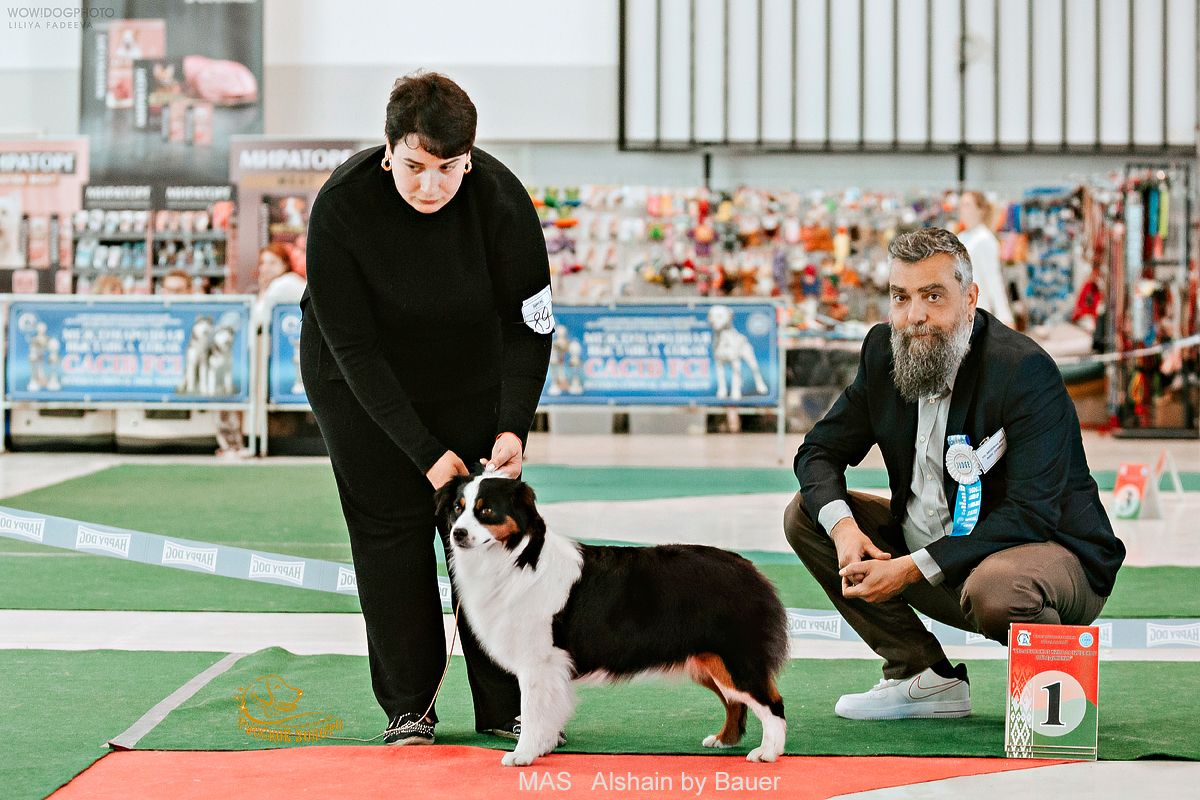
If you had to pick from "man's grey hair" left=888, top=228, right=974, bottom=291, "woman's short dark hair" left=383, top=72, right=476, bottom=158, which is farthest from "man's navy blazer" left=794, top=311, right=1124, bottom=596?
"woman's short dark hair" left=383, top=72, right=476, bottom=158

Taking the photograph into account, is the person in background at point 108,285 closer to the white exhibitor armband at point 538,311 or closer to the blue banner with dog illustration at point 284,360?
the blue banner with dog illustration at point 284,360

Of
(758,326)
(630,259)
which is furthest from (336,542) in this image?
(630,259)

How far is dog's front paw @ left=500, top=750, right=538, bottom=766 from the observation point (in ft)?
9.77

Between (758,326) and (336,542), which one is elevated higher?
(758,326)

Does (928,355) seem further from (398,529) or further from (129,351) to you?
(129,351)

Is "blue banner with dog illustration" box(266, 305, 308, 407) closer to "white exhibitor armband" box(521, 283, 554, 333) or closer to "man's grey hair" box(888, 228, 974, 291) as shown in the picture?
"white exhibitor armband" box(521, 283, 554, 333)

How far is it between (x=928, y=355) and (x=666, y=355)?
23.2ft

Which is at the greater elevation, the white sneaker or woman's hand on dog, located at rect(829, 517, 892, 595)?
woman's hand on dog, located at rect(829, 517, 892, 595)

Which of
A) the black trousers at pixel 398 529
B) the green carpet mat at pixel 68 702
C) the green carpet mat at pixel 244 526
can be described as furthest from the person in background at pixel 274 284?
the black trousers at pixel 398 529

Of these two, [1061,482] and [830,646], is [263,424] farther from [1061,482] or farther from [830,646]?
[1061,482]

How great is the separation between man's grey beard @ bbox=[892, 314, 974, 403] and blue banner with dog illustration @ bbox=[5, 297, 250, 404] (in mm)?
7516

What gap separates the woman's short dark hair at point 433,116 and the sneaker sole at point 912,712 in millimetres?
1642

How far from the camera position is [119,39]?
44.3 feet

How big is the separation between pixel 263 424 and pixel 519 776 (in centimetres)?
772
